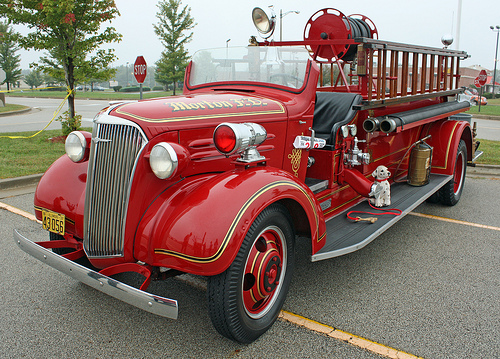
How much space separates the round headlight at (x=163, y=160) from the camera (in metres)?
2.49

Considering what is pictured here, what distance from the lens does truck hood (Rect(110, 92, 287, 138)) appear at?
105 inches

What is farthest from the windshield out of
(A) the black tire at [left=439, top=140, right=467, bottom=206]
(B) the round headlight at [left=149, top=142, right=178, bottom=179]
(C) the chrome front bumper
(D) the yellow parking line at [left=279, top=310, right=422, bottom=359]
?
(A) the black tire at [left=439, top=140, right=467, bottom=206]

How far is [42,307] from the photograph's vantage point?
3.17 meters

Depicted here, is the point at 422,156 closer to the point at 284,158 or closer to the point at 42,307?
the point at 284,158

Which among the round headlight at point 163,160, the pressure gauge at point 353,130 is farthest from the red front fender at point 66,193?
the pressure gauge at point 353,130

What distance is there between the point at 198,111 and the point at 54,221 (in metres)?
1.31

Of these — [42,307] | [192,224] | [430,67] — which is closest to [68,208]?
[42,307]

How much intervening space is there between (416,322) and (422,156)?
2.59 meters

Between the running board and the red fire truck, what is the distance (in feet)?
0.05

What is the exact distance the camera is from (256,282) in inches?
106

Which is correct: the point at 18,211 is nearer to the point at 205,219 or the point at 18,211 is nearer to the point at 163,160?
the point at 163,160

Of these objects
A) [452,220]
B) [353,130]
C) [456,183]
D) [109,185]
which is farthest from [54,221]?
[456,183]

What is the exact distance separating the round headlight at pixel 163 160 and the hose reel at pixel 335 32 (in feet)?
9.80

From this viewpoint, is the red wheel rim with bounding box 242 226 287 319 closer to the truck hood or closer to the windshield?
the truck hood
